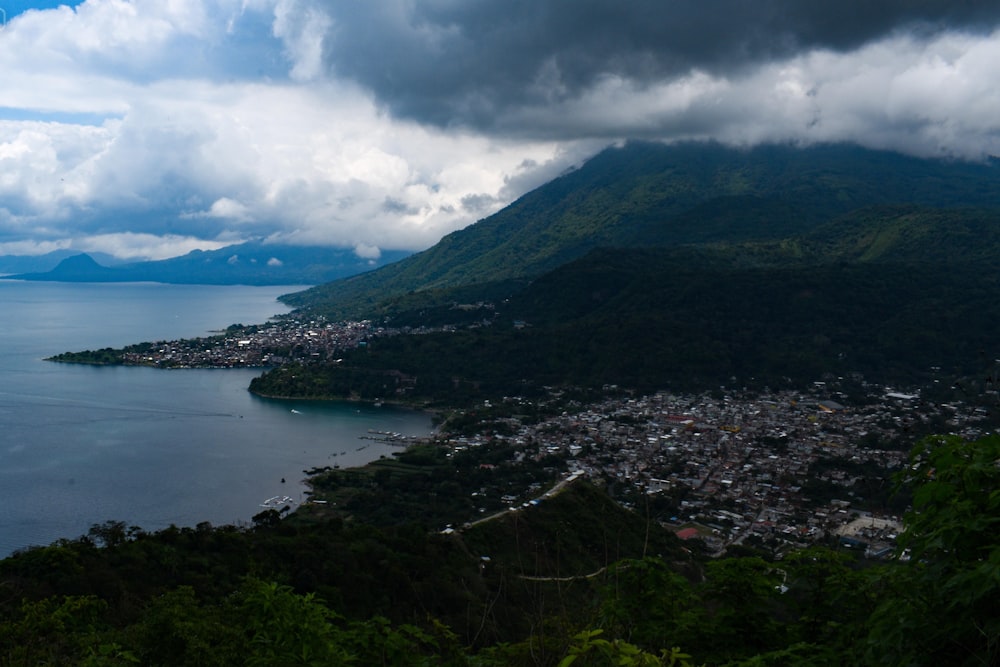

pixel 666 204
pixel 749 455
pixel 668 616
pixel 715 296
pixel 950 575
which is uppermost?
pixel 666 204

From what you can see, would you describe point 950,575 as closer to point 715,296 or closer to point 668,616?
point 668,616

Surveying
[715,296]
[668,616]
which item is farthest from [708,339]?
[668,616]

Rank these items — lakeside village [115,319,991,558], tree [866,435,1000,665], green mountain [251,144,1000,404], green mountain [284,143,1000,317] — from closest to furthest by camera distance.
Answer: tree [866,435,1000,665] < lakeside village [115,319,991,558] < green mountain [251,144,1000,404] < green mountain [284,143,1000,317]

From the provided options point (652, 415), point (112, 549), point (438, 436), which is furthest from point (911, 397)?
point (112, 549)

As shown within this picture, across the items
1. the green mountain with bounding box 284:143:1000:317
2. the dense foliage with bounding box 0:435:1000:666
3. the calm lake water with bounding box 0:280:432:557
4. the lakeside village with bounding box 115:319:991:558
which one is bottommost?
the lakeside village with bounding box 115:319:991:558

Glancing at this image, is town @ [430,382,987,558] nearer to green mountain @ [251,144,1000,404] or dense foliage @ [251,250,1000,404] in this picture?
dense foliage @ [251,250,1000,404]

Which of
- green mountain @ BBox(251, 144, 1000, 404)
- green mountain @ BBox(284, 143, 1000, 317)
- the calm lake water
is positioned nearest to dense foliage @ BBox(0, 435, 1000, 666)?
the calm lake water

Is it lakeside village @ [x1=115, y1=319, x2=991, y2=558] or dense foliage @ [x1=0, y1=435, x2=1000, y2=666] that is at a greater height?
dense foliage @ [x1=0, y1=435, x2=1000, y2=666]

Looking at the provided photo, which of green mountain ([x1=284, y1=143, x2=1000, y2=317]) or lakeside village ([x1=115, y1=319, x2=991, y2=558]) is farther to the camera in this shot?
green mountain ([x1=284, y1=143, x2=1000, y2=317])
